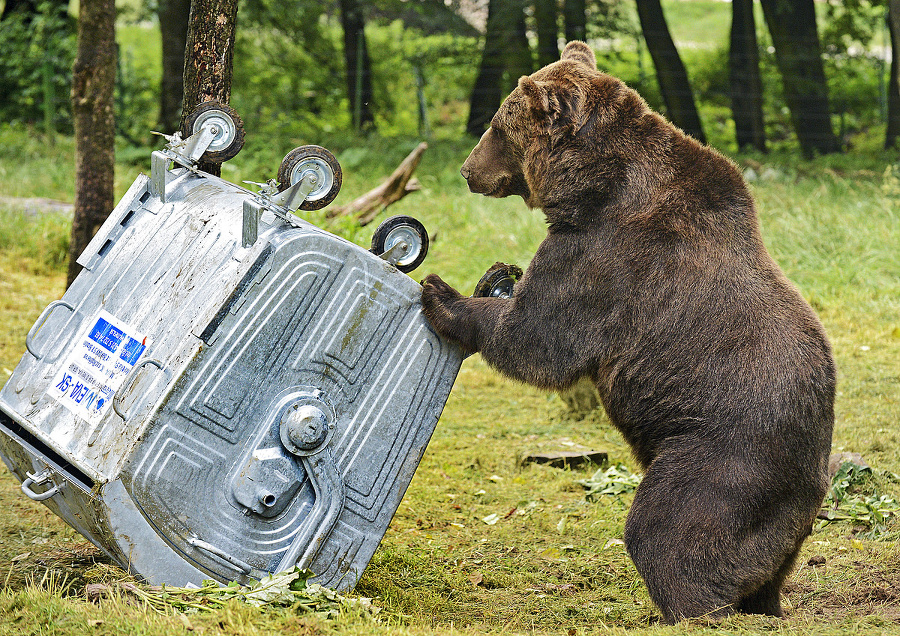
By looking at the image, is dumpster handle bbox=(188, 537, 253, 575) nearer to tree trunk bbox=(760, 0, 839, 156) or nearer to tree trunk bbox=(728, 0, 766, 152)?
tree trunk bbox=(728, 0, 766, 152)

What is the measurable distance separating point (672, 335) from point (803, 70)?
46.0ft

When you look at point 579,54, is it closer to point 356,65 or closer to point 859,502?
point 859,502

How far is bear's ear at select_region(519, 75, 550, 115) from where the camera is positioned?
3688 millimetres

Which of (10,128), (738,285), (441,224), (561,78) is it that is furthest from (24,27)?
(738,285)

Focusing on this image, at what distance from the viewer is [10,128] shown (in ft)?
51.0

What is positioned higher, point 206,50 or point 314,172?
point 206,50

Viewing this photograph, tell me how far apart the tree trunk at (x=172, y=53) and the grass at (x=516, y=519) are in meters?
4.95

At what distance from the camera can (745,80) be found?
1585 centimetres

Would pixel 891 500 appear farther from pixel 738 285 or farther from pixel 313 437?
pixel 313 437

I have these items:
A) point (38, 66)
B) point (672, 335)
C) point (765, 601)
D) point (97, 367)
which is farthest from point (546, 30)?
point (97, 367)

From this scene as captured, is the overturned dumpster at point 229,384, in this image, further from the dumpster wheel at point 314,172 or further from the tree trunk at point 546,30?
the tree trunk at point 546,30

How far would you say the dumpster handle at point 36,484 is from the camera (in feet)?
10.5

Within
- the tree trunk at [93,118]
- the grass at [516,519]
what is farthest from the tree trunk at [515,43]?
the tree trunk at [93,118]

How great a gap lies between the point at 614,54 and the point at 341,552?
14.0m
